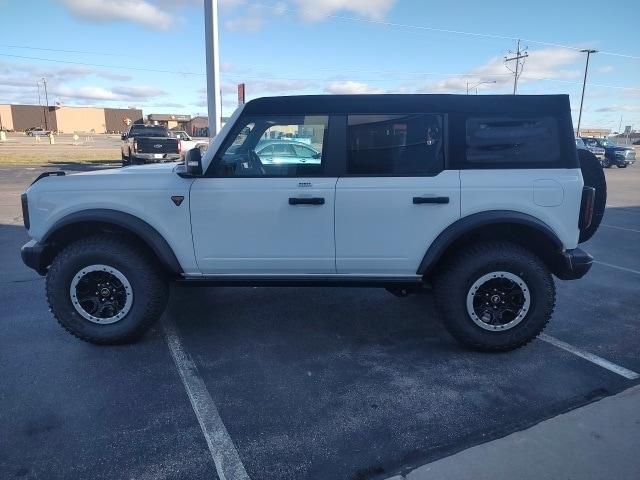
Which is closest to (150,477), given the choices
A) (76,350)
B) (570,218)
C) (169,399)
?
(169,399)

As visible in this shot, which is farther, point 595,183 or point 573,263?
point 595,183

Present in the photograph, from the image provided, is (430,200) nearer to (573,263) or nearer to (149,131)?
(573,263)

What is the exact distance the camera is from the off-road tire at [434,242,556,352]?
3631mm

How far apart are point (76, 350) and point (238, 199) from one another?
1777 mm

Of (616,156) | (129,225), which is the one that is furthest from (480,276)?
(616,156)

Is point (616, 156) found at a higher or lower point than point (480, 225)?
lower

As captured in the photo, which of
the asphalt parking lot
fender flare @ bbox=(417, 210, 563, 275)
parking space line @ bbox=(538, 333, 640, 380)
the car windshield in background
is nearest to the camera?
the asphalt parking lot

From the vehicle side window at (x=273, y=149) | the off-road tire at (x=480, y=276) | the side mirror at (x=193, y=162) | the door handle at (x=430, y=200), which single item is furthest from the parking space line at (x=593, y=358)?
the side mirror at (x=193, y=162)

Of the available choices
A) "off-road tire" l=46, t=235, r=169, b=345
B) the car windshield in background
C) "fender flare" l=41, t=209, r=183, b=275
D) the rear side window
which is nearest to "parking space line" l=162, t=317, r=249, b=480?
"off-road tire" l=46, t=235, r=169, b=345

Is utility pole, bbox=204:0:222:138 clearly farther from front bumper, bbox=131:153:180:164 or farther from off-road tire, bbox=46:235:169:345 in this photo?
front bumper, bbox=131:153:180:164

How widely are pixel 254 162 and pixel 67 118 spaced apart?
384ft

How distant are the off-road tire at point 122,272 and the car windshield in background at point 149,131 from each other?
17851mm

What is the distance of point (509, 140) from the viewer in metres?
3.62

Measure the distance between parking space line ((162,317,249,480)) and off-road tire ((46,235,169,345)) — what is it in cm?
37
